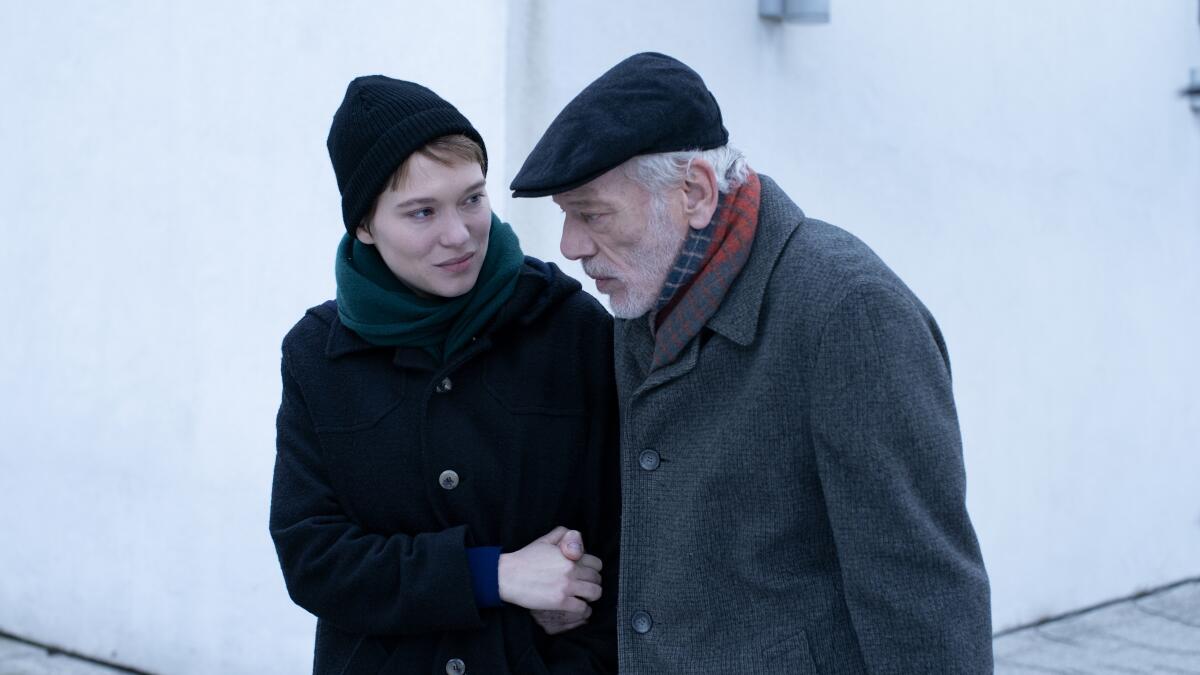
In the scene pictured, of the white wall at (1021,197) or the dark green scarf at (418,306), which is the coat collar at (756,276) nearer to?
the dark green scarf at (418,306)

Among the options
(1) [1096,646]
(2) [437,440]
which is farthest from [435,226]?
(1) [1096,646]

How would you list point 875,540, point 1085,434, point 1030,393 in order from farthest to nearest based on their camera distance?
point 1085,434 < point 1030,393 < point 875,540

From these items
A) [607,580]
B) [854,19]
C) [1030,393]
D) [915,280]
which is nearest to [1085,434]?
[1030,393]

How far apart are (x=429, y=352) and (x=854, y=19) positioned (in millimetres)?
3181

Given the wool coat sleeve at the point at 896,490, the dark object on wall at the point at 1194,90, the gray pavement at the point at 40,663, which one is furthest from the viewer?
the dark object on wall at the point at 1194,90

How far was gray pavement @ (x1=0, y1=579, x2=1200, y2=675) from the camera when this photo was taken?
4891 millimetres

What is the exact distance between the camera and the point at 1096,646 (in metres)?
5.47

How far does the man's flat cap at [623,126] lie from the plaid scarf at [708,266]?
0.10m

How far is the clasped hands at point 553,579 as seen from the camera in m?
1.91

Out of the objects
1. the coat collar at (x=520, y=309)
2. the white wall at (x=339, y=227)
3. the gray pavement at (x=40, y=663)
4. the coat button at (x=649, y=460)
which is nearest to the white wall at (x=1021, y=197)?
the white wall at (x=339, y=227)

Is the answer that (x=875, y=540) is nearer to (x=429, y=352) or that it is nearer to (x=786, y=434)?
(x=786, y=434)

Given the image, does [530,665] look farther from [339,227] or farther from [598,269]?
[339,227]

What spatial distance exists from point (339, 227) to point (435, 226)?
6.64ft

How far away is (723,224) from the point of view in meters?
1.83
